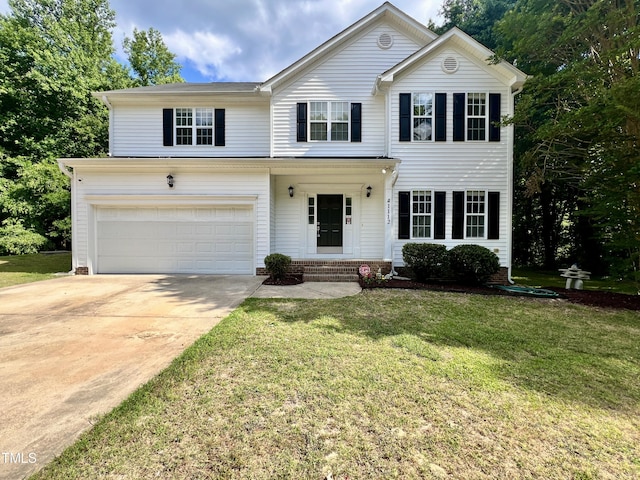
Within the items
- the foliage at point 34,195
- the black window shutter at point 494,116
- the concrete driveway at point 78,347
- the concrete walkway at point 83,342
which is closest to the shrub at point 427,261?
the concrete walkway at point 83,342

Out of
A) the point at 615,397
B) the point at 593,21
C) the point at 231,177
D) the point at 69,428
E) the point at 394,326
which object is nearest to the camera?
the point at 69,428

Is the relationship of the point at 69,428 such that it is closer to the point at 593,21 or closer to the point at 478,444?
the point at 478,444

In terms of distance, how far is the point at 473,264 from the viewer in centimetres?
800

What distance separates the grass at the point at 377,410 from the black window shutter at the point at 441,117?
689 centimetres

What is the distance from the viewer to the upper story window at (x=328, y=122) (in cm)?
1023

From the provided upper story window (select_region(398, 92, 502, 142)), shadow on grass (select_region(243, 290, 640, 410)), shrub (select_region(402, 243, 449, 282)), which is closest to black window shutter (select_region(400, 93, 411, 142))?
upper story window (select_region(398, 92, 502, 142))

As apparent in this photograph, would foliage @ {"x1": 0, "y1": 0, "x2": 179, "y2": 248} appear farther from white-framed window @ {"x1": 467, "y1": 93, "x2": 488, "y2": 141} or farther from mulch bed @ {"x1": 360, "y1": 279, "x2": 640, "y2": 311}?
white-framed window @ {"x1": 467, "y1": 93, "x2": 488, "y2": 141}

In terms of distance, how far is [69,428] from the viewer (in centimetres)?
226

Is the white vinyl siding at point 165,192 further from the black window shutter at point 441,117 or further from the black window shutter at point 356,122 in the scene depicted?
the black window shutter at point 441,117

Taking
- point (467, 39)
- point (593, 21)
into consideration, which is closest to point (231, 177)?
point (467, 39)

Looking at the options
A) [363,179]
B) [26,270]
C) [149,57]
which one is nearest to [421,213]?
[363,179]

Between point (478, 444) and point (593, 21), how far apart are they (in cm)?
1017

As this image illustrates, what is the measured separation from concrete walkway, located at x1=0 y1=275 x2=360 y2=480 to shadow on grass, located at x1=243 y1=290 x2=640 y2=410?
1249 millimetres

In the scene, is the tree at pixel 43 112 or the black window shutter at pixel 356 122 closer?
the black window shutter at pixel 356 122
